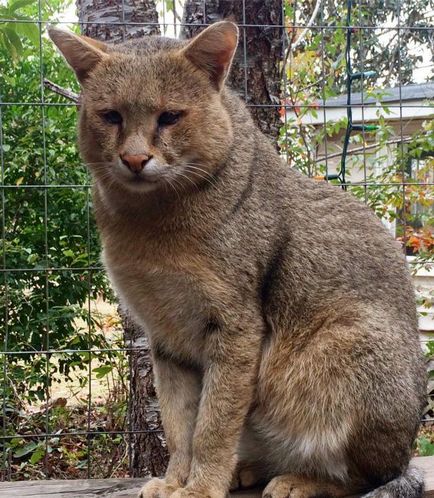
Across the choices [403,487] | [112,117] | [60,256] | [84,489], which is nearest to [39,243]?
[60,256]

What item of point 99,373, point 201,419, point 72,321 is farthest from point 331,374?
point 72,321

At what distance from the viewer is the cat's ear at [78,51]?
2.71 meters

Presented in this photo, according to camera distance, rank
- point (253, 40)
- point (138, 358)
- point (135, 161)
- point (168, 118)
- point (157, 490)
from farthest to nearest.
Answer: point (138, 358)
point (253, 40)
point (157, 490)
point (168, 118)
point (135, 161)

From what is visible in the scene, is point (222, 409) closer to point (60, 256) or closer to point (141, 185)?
point (141, 185)

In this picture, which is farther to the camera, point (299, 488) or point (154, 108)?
point (299, 488)

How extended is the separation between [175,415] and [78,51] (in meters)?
1.39

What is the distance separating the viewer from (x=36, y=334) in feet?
17.0

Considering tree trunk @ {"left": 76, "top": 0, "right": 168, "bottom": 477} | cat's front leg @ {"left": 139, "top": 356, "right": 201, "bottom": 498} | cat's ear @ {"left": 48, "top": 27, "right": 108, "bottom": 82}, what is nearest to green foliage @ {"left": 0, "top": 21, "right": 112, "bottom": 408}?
tree trunk @ {"left": 76, "top": 0, "right": 168, "bottom": 477}

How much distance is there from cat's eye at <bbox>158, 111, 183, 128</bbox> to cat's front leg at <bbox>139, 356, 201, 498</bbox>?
0.93 m

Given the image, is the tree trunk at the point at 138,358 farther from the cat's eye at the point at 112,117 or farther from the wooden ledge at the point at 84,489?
the cat's eye at the point at 112,117

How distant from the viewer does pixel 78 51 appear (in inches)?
108

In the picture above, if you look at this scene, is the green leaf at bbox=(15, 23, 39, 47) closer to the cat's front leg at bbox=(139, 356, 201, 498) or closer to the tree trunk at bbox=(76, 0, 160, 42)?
the tree trunk at bbox=(76, 0, 160, 42)

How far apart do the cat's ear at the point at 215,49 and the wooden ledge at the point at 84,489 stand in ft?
5.15

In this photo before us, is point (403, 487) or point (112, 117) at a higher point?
point (112, 117)
